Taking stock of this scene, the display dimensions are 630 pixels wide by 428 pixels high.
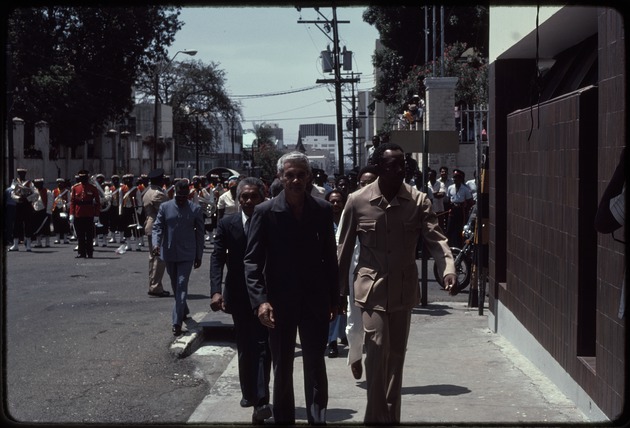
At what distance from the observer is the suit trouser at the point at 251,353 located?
25.4 ft

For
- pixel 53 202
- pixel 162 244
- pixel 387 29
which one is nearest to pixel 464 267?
pixel 162 244

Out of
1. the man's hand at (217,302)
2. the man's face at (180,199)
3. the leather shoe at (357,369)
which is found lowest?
the leather shoe at (357,369)

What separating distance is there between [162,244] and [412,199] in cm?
557

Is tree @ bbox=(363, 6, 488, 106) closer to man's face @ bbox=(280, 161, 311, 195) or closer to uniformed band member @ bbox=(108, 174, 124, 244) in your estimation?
uniformed band member @ bbox=(108, 174, 124, 244)

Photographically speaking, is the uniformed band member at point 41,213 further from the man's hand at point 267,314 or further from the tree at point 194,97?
the tree at point 194,97

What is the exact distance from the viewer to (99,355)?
1053 cm

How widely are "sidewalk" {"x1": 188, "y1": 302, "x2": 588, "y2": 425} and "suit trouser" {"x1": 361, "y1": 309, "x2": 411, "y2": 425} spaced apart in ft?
1.00

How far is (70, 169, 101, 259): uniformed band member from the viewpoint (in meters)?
22.4

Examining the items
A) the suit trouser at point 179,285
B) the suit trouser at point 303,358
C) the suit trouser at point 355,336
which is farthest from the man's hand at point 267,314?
the suit trouser at point 179,285

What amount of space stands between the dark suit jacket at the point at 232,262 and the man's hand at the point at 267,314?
1.13m

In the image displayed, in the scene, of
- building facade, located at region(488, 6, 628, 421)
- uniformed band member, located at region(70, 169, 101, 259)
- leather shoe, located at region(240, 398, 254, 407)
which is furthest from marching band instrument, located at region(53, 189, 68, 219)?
leather shoe, located at region(240, 398, 254, 407)

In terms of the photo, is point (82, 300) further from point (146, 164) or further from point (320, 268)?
point (146, 164)

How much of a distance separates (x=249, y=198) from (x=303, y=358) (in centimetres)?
166

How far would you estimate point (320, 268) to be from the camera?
6809mm
